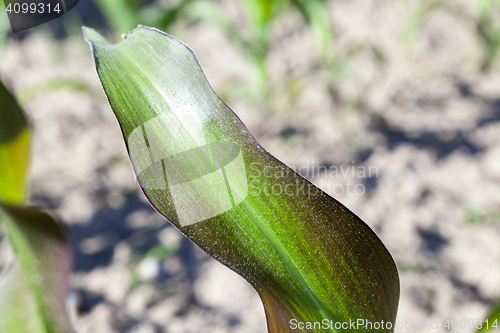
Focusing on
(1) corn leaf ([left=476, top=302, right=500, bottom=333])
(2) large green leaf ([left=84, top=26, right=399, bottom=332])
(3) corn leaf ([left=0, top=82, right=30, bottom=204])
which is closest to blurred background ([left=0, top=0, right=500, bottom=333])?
(1) corn leaf ([left=476, top=302, right=500, bottom=333])

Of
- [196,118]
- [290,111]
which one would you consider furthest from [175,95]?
[290,111]

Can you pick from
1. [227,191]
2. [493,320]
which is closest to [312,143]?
[493,320]

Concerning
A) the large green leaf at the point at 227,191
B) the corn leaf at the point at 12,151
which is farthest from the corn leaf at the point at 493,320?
the corn leaf at the point at 12,151

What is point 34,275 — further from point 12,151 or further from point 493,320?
point 493,320

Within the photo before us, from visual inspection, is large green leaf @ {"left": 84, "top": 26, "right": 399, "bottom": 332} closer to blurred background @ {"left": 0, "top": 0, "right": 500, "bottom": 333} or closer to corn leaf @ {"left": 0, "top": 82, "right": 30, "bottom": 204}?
corn leaf @ {"left": 0, "top": 82, "right": 30, "bottom": 204}

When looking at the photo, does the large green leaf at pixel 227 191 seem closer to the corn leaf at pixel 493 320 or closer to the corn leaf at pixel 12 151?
the corn leaf at pixel 493 320

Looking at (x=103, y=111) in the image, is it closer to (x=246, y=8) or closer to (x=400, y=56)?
(x=246, y=8)
